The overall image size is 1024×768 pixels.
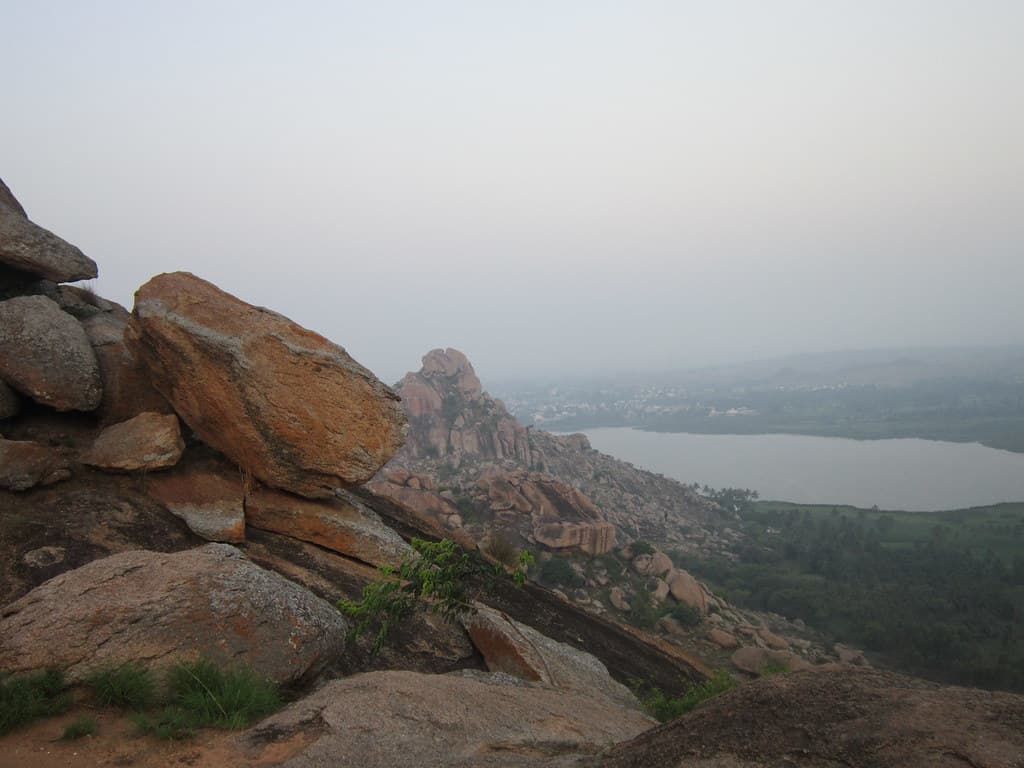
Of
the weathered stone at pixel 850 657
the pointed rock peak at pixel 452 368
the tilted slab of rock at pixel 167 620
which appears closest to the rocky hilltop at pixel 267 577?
the tilted slab of rock at pixel 167 620

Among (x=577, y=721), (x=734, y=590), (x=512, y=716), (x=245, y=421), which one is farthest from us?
(x=734, y=590)

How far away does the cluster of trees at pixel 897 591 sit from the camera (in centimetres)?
2389

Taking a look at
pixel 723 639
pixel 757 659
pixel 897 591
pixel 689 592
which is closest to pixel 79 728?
pixel 757 659

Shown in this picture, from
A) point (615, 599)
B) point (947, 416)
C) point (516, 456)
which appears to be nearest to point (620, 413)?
point (947, 416)

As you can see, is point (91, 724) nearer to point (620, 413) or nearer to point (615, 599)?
point (615, 599)

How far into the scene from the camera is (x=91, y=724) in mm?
3973

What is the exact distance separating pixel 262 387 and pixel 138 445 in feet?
6.34

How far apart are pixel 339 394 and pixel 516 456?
39.7 m

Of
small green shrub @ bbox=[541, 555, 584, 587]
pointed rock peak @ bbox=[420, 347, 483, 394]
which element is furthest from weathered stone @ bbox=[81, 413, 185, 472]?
pointed rock peak @ bbox=[420, 347, 483, 394]

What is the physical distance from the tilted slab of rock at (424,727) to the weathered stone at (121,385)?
21.3 ft

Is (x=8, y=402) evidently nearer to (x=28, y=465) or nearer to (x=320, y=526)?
(x=28, y=465)

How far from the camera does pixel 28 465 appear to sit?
7.30 m

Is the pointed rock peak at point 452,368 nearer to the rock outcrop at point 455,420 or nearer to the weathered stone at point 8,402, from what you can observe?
the rock outcrop at point 455,420

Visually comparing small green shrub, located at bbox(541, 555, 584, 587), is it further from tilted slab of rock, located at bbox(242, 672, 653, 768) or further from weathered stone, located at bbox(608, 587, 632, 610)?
tilted slab of rock, located at bbox(242, 672, 653, 768)
